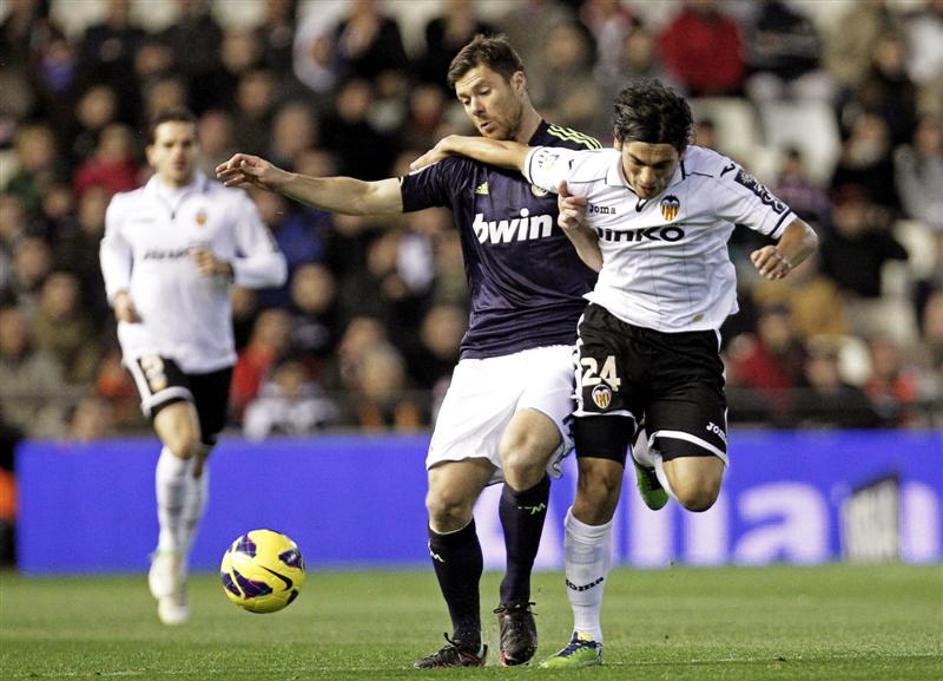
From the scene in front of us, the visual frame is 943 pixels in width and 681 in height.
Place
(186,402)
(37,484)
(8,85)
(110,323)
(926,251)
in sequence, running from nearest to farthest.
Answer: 1. (186,402)
2. (37,484)
3. (110,323)
4. (8,85)
5. (926,251)

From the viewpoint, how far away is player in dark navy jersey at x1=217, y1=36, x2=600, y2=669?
8.38 meters

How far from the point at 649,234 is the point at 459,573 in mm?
1667

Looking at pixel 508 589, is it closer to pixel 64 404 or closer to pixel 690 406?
pixel 690 406

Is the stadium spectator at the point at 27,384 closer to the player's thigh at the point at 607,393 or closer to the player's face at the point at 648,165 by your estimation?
the player's thigh at the point at 607,393

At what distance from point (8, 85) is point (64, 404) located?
3940 mm

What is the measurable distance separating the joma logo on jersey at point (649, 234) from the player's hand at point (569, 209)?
134 millimetres

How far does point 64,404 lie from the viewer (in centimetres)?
1698

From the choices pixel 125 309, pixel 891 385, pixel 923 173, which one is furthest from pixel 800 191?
pixel 125 309

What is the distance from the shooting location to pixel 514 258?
28.6 feet

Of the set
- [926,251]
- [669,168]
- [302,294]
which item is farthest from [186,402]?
[926,251]

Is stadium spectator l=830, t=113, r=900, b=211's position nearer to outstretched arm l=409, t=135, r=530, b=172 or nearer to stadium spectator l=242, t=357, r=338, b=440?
stadium spectator l=242, t=357, r=338, b=440

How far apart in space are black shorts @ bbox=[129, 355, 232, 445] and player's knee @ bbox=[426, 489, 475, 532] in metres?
3.84

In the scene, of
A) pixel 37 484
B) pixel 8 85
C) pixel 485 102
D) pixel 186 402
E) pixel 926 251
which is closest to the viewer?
pixel 485 102

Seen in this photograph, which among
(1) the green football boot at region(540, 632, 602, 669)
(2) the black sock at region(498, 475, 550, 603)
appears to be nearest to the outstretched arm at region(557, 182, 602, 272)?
(2) the black sock at region(498, 475, 550, 603)
